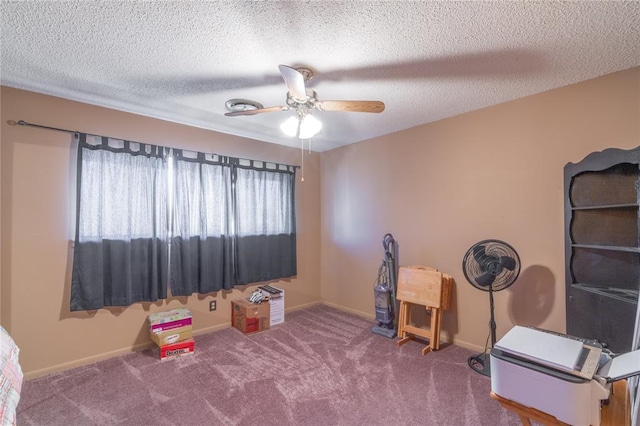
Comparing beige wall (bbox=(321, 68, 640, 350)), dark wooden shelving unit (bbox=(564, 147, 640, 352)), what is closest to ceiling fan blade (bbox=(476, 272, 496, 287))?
beige wall (bbox=(321, 68, 640, 350))

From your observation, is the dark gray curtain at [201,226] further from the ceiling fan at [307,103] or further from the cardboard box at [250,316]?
the ceiling fan at [307,103]

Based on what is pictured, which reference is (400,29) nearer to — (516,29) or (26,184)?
(516,29)

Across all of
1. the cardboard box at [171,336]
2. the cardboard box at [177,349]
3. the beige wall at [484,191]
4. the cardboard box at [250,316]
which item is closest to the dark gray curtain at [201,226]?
the cardboard box at [250,316]

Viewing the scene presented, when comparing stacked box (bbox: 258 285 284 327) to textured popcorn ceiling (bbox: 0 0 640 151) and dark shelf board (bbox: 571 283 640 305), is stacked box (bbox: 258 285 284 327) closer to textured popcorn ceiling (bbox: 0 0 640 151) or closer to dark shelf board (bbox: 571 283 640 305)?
textured popcorn ceiling (bbox: 0 0 640 151)

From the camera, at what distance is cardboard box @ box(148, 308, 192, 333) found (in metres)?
2.79

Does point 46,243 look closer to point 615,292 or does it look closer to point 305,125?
point 305,125

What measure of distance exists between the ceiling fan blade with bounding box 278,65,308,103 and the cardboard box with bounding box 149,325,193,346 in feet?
7.96

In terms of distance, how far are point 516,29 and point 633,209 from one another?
1.50 m

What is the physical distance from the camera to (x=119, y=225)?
2781mm

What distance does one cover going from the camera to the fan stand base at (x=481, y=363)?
243cm

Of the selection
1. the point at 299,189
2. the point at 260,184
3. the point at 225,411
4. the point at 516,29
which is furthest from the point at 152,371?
the point at 516,29

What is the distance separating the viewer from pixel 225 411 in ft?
6.58

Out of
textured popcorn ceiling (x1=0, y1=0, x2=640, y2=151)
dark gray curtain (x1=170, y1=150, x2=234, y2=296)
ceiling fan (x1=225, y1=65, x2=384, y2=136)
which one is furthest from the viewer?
dark gray curtain (x1=170, y1=150, x2=234, y2=296)

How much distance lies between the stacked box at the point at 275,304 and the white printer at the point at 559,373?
2793 millimetres
